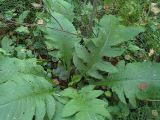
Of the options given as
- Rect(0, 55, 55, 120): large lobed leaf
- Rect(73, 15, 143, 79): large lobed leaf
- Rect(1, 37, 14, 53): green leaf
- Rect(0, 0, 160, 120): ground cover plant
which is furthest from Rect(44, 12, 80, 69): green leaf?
Rect(1, 37, 14, 53): green leaf

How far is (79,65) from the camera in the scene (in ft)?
10.8

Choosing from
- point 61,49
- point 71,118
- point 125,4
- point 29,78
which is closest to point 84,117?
point 71,118

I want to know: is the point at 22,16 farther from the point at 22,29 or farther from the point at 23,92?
the point at 23,92

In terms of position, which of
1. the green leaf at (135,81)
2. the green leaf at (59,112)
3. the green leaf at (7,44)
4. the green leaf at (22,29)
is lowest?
the green leaf at (59,112)

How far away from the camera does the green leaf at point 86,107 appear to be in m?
2.79

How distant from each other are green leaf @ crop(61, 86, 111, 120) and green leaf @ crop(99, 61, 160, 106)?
0.27 m

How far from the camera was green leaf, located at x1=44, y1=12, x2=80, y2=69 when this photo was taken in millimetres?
3352

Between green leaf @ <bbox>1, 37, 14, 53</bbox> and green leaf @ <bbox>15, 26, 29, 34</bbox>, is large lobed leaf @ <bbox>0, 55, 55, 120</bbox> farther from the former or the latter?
green leaf @ <bbox>15, 26, 29, 34</bbox>

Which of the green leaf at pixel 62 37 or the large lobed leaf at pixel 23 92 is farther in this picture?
the green leaf at pixel 62 37

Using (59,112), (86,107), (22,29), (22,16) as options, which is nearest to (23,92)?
(59,112)

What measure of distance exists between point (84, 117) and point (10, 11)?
1606 millimetres

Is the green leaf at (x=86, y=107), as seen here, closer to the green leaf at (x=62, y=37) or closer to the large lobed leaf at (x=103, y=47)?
the large lobed leaf at (x=103, y=47)

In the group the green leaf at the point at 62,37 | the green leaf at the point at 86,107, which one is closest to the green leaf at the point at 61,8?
the green leaf at the point at 62,37

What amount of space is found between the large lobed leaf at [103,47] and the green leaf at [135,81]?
128 mm
